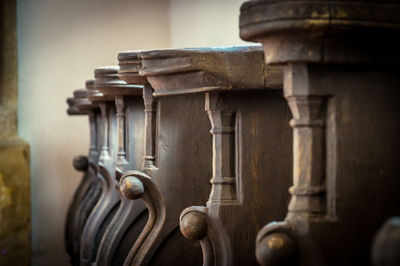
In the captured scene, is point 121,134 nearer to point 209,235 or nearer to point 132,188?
point 132,188

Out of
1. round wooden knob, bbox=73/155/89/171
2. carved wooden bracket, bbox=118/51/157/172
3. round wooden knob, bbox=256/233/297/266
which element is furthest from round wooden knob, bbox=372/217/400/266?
round wooden knob, bbox=73/155/89/171

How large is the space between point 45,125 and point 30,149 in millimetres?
286

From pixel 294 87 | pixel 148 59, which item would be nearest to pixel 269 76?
pixel 148 59

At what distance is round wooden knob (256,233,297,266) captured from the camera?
174 cm

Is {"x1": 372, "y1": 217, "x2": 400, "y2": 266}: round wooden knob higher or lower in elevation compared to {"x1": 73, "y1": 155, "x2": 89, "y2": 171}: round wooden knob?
higher

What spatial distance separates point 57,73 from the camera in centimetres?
762

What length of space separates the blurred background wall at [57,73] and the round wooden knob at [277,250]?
19.1 ft

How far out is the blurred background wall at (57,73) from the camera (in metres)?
7.55

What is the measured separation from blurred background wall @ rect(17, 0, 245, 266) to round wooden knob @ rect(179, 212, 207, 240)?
5.12m

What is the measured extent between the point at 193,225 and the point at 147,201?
83 centimetres

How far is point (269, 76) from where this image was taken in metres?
2.42

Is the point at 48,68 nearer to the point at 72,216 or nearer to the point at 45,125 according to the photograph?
the point at 45,125

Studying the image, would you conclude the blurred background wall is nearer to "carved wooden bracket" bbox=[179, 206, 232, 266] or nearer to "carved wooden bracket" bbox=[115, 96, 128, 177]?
"carved wooden bracket" bbox=[115, 96, 128, 177]

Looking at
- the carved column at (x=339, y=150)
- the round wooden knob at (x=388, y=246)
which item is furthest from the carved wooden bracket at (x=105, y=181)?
the round wooden knob at (x=388, y=246)
